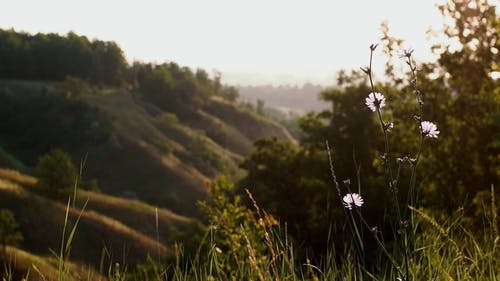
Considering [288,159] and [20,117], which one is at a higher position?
[288,159]

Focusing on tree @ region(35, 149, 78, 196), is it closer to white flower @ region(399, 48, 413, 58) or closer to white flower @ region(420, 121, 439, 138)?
white flower @ region(399, 48, 413, 58)

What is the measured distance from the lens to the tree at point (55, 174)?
66.2 metres

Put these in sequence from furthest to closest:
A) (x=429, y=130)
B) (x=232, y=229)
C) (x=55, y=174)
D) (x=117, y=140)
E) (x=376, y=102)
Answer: (x=117, y=140), (x=55, y=174), (x=232, y=229), (x=376, y=102), (x=429, y=130)

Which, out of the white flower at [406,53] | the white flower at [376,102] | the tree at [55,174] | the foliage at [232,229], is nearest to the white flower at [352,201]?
the white flower at [376,102]

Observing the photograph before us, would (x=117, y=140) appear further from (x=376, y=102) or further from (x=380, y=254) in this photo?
(x=376, y=102)

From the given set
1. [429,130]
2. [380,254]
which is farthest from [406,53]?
[380,254]

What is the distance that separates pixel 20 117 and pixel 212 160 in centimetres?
3690

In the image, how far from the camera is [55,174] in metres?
66.6

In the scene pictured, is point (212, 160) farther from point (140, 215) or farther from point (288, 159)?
point (288, 159)

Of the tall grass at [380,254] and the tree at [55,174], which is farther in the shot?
the tree at [55,174]

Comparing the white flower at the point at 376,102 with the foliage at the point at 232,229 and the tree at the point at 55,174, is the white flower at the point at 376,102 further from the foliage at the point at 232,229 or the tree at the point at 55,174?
the tree at the point at 55,174

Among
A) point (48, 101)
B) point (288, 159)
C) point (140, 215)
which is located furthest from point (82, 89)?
point (288, 159)

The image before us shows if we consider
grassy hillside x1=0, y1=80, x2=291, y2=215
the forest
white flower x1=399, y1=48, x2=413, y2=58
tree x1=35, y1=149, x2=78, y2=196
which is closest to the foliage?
the forest

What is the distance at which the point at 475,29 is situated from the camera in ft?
79.4
